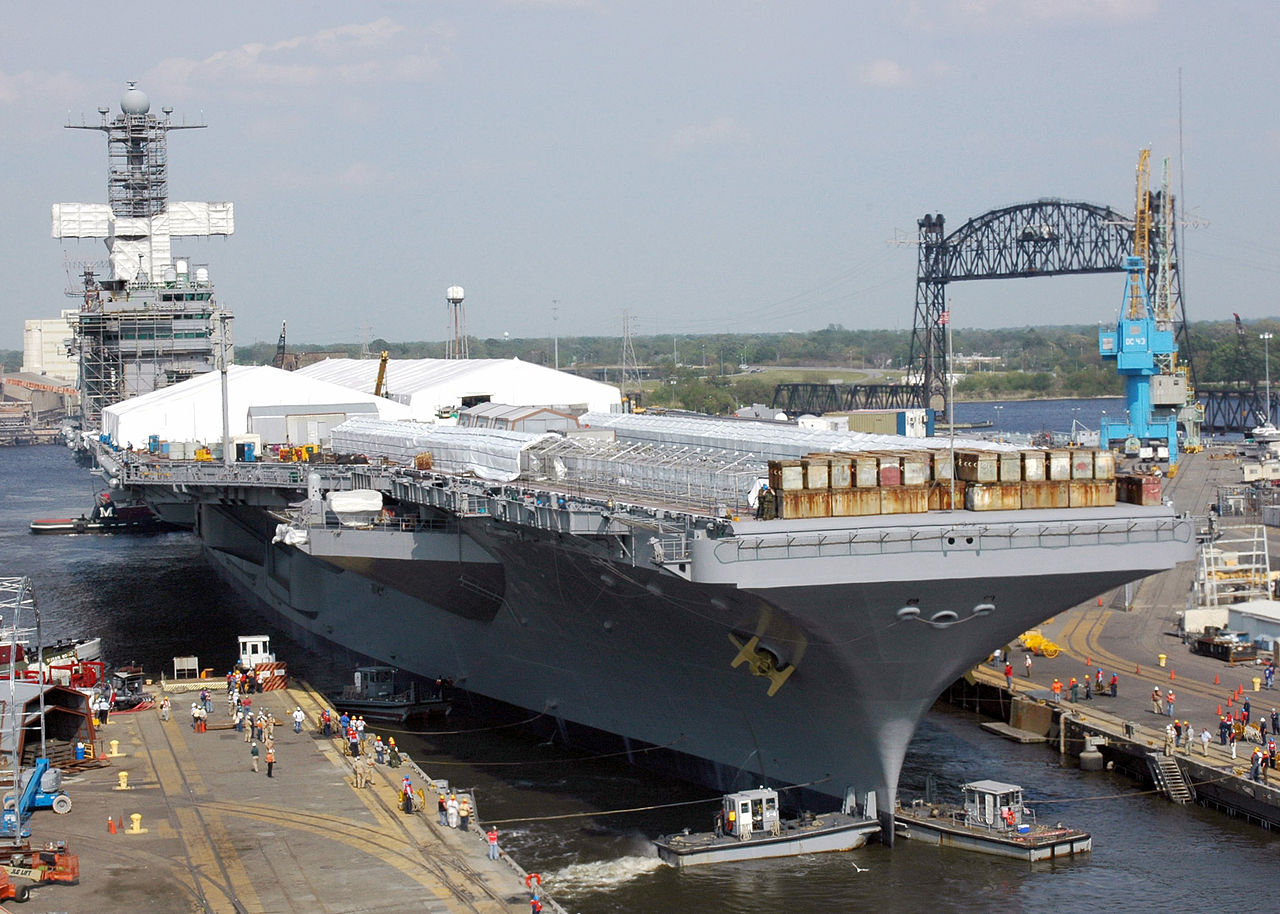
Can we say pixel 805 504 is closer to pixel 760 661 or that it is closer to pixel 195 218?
pixel 760 661

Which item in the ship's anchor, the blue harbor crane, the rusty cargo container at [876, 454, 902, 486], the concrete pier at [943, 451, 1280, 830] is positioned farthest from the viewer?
the blue harbor crane

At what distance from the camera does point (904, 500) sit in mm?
21766

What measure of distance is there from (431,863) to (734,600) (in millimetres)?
5603

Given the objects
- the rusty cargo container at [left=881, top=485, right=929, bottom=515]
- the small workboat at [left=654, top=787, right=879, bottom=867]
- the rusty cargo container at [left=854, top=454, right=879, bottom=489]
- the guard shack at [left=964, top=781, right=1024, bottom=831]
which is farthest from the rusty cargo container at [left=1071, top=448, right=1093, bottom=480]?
the small workboat at [left=654, top=787, right=879, bottom=867]

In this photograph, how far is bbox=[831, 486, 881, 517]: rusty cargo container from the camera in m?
21.4

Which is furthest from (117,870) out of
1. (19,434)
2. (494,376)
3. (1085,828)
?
(19,434)

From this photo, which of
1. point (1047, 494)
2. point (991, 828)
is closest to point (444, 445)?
point (991, 828)

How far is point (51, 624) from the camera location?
158ft

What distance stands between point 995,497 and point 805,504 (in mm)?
2812

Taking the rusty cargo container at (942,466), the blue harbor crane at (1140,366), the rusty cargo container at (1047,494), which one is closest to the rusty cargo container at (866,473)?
the rusty cargo container at (942,466)

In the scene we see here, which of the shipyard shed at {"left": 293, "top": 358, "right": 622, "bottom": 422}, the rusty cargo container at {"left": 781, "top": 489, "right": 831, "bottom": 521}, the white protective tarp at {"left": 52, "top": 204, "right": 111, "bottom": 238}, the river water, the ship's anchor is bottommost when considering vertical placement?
the river water

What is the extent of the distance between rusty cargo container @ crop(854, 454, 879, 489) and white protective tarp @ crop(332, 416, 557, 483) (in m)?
10.1

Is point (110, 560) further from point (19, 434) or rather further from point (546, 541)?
point (19, 434)

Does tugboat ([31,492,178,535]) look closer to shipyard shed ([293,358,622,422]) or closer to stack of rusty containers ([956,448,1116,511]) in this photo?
shipyard shed ([293,358,622,422])
